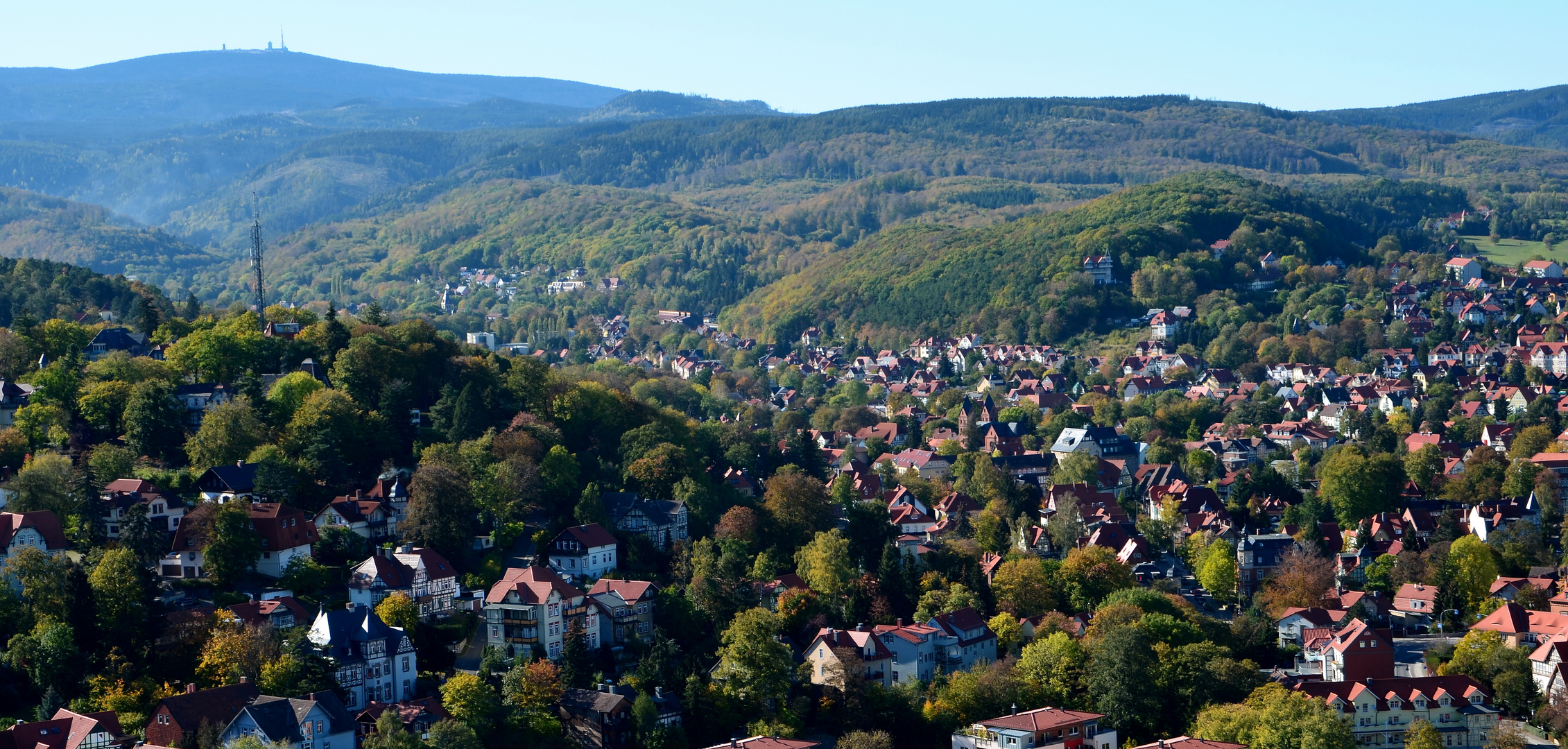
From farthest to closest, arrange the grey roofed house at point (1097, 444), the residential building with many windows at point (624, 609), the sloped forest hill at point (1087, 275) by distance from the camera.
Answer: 1. the sloped forest hill at point (1087, 275)
2. the grey roofed house at point (1097, 444)
3. the residential building with many windows at point (624, 609)

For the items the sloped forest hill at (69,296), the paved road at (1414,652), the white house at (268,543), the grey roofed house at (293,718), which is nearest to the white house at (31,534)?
the white house at (268,543)

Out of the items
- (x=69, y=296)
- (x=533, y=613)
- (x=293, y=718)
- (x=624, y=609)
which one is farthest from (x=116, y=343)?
(x=293, y=718)

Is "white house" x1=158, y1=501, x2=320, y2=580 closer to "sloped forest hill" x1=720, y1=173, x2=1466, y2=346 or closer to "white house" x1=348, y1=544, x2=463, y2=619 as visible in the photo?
"white house" x1=348, y1=544, x2=463, y2=619

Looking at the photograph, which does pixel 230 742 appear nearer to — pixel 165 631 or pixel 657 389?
pixel 165 631

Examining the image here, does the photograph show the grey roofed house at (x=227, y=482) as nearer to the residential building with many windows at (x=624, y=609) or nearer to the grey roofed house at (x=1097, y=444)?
the residential building with many windows at (x=624, y=609)

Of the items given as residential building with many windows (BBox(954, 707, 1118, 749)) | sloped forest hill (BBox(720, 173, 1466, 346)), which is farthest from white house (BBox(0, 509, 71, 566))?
sloped forest hill (BBox(720, 173, 1466, 346))

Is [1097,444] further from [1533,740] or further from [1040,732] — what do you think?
[1040,732]
